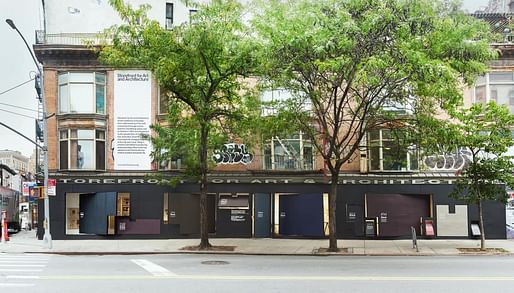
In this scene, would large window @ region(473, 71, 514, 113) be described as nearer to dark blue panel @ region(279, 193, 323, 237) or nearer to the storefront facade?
the storefront facade

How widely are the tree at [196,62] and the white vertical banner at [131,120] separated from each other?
483 cm

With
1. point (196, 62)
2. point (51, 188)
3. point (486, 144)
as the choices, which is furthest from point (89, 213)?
point (486, 144)

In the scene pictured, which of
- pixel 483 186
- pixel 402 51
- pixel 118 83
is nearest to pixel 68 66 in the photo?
pixel 118 83

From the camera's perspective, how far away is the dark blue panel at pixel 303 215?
28969 millimetres

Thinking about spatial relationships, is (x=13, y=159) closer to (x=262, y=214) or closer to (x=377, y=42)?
(x=262, y=214)

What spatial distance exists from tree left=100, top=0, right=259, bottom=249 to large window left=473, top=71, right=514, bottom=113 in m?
12.5

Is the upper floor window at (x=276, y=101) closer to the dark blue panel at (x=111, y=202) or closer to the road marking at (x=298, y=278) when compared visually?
the dark blue panel at (x=111, y=202)

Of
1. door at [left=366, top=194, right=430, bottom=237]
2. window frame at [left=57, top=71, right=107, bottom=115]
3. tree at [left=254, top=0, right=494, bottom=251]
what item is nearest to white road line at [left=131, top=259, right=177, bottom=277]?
tree at [left=254, top=0, right=494, bottom=251]

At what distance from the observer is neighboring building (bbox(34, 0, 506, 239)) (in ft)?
94.1

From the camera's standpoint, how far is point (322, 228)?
1140 inches

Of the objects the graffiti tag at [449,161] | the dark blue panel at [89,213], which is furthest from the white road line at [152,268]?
the graffiti tag at [449,161]

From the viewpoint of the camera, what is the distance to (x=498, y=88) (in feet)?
93.9

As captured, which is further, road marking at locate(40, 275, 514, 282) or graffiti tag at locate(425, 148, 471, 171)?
graffiti tag at locate(425, 148, 471, 171)

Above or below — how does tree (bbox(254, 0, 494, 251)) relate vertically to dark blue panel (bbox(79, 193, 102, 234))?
above
